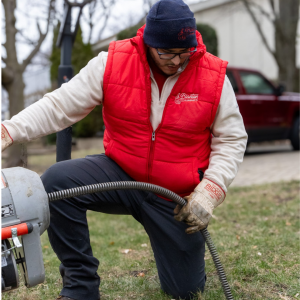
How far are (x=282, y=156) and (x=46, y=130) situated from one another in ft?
26.2

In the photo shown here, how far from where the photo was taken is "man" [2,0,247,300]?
227 centimetres

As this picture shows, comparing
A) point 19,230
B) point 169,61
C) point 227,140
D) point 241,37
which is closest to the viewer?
point 19,230

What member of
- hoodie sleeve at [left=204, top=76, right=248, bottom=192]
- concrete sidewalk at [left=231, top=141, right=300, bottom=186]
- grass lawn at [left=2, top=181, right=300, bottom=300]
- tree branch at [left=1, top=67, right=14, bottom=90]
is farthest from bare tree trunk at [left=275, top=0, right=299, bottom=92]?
hoodie sleeve at [left=204, top=76, right=248, bottom=192]

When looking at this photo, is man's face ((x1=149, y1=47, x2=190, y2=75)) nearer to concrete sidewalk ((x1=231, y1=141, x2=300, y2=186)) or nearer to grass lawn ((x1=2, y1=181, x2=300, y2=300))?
grass lawn ((x1=2, y1=181, x2=300, y2=300))

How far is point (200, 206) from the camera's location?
7.28ft

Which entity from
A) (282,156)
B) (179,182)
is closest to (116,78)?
(179,182)

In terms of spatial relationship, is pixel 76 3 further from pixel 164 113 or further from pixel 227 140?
pixel 227 140

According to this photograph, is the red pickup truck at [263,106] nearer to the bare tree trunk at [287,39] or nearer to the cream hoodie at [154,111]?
the bare tree trunk at [287,39]

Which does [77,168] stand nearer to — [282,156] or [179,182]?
[179,182]

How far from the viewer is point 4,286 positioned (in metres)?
1.68

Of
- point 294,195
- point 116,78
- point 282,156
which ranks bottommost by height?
point 282,156

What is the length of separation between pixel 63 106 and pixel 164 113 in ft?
1.74

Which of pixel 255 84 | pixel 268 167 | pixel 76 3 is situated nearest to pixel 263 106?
pixel 255 84

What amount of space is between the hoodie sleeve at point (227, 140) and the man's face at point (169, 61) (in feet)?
0.97
